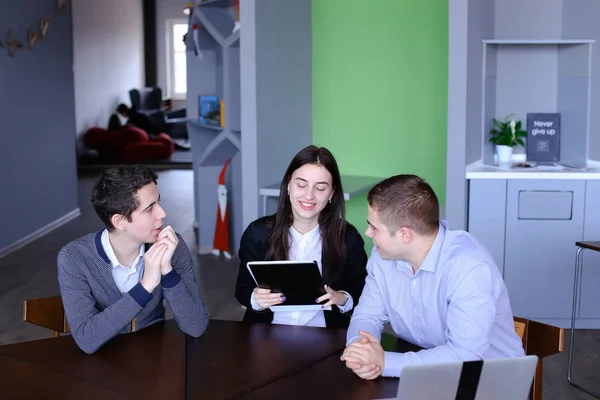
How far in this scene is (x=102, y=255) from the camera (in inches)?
100

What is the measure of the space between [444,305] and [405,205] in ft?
1.07

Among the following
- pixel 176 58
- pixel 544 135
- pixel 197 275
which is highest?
pixel 176 58

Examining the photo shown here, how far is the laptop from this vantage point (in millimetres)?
1598

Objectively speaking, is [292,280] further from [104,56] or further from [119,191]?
[104,56]

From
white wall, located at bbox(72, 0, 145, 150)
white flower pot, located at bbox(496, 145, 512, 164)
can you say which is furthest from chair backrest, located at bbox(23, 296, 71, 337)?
white wall, located at bbox(72, 0, 145, 150)

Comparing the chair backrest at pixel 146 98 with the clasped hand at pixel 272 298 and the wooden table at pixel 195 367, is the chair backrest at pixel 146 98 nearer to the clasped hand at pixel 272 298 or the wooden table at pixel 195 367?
the clasped hand at pixel 272 298

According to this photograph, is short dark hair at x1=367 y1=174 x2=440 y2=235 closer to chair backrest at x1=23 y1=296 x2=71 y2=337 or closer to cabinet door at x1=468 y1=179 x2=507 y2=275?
chair backrest at x1=23 y1=296 x2=71 y2=337

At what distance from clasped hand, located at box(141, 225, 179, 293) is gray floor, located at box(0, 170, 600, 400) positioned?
2.25 m

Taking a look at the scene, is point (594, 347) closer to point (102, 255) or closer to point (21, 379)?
point (102, 255)

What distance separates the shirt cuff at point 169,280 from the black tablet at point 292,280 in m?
0.24

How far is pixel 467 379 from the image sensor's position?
1644 millimetres

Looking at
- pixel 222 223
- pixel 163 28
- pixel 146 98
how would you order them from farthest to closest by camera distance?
pixel 163 28 < pixel 146 98 < pixel 222 223

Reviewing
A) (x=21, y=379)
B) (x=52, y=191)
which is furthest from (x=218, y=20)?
(x=21, y=379)

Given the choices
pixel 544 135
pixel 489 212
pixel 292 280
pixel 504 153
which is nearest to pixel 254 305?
pixel 292 280
